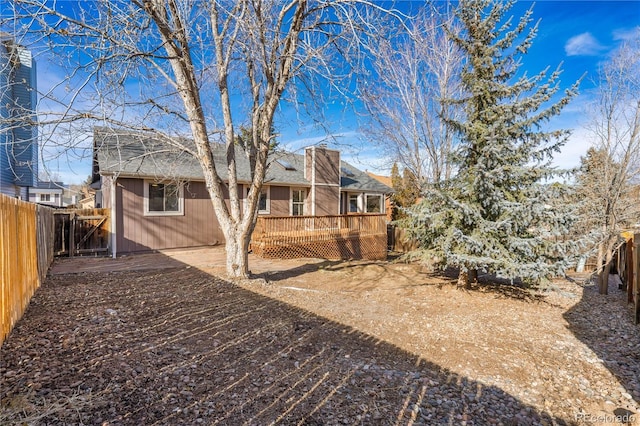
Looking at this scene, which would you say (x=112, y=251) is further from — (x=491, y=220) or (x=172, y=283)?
(x=491, y=220)

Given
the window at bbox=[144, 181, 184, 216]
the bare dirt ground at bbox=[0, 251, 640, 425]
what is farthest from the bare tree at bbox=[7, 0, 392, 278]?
the window at bbox=[144, 181, 184, 216]

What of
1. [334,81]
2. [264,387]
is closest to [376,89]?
[334,81]

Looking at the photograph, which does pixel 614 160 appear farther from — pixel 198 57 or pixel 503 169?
pixel 198 57

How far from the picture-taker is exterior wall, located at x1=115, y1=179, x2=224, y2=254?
10.2m

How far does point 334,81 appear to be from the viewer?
5.87 meters

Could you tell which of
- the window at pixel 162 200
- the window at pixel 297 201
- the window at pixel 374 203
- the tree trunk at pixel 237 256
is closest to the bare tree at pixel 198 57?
the tree trunk at pixel 237 256

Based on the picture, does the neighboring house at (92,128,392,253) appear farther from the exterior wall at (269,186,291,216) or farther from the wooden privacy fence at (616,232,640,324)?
the wooden privacy fence at (616,232,640,324)

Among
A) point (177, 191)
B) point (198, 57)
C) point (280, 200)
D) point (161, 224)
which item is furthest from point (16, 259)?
point (280, 200)

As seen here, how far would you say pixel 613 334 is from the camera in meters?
4.57

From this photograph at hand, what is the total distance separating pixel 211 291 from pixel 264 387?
3327mm

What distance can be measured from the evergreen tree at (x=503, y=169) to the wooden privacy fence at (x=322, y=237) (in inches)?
209

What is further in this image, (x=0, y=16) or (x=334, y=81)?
(x=334, y=81)

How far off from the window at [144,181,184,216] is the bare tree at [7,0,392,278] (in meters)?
4.55

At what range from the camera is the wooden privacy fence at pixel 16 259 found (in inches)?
133
